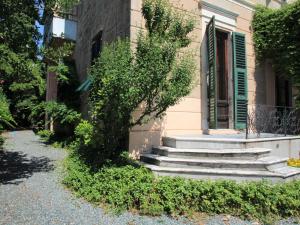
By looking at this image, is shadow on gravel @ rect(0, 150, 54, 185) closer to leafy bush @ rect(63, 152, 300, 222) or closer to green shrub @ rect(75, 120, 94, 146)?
green shrub @ rect(75, 120, 94, 146)

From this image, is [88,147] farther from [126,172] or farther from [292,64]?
[292,64]

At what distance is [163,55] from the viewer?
568cm

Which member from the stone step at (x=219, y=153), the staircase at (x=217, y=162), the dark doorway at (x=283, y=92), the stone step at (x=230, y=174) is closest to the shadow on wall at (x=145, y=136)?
the staircase at (x=217, y=162)

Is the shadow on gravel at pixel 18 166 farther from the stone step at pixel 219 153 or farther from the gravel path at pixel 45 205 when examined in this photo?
the stone step at pixel 219 153

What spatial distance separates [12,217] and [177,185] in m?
2.54

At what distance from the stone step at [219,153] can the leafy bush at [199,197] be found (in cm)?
87

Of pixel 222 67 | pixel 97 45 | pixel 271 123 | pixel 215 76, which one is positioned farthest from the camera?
pixel 97 45

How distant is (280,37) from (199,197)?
6306 millimetres

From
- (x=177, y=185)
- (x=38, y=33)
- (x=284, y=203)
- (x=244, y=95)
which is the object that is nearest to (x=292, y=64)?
(x=244, y=95)

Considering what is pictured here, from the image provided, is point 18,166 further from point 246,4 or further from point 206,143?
point 246,4

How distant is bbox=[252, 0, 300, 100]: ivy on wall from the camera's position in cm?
829

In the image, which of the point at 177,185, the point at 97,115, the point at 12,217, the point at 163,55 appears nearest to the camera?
the point at 12,217

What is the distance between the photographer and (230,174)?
523 cm

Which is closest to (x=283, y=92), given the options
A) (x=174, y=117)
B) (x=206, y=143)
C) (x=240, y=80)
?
(x=240, y=80)
